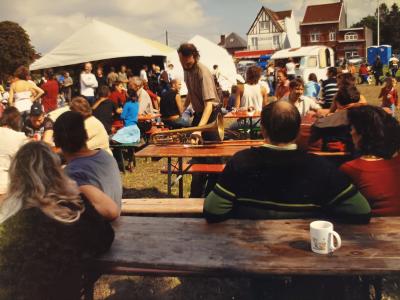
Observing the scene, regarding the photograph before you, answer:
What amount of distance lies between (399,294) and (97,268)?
7.14 feet

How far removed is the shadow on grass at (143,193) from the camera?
6.25 meters

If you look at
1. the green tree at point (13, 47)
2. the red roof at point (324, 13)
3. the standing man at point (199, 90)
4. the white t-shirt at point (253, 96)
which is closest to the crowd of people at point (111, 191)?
the standing man at point (199, 90)

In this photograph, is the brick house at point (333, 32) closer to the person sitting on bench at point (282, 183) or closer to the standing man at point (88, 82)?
the standing man at point (88, 82)

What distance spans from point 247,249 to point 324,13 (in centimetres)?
7668

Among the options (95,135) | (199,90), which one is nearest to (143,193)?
(95,135)

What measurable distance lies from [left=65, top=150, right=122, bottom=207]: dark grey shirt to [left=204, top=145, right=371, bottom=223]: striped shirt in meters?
0.70

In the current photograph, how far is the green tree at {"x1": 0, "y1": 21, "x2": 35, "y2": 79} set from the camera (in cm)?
5622

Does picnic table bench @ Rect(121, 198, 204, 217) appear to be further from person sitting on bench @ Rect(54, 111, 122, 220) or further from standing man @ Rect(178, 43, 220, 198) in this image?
standing man @ Rect(178, 43, 220, 198)

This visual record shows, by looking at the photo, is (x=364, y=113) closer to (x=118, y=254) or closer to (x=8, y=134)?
(x=118, y=254)

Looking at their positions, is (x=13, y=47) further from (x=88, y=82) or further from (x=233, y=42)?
(x=88, y=82)

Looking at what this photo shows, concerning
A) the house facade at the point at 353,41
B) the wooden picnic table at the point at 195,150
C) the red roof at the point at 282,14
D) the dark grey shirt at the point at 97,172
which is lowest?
the wooden picnic table at the point at 195,150

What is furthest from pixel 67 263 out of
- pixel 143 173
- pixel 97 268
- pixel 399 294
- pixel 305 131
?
pixel 143 173

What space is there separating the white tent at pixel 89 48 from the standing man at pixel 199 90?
10.6 m

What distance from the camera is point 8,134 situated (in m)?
4.47
